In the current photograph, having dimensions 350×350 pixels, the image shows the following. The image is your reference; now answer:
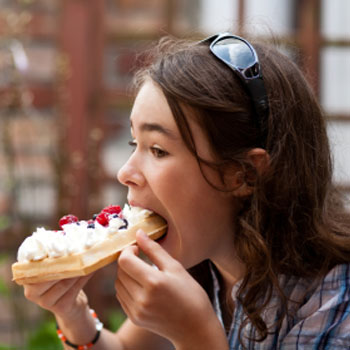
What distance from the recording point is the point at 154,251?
133 centimetres

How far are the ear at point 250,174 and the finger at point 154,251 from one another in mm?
233

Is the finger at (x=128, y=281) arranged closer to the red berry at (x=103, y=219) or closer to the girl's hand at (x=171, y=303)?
the girl's hand at (x=171, y=303)

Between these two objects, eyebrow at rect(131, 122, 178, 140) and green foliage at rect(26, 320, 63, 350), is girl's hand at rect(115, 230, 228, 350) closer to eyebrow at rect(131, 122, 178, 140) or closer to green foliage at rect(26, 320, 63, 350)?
eyebrow at rect(131, 122, 178, 140)

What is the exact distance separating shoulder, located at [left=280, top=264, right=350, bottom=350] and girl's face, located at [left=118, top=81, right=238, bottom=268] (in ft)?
0.84

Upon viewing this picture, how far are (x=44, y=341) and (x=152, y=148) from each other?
5.11 ft

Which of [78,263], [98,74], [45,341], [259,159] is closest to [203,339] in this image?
[78,263]

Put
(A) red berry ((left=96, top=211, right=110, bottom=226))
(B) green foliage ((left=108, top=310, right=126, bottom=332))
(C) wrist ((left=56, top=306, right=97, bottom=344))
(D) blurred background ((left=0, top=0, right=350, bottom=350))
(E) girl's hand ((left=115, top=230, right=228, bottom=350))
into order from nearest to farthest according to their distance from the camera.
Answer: (E) girl's hand ((left=115, top=230, right=228, bottom=350)), (A) red berry ((left=96, top=211, right=110, bottom=226)), (C) wrist ((left=56, top=306, right=97, bottom=344)), (B) green foliage ((left=108, top=310, right=126, bottom=332)), (D) blurred background ((left=0, top=0, right=350, bottom=350))

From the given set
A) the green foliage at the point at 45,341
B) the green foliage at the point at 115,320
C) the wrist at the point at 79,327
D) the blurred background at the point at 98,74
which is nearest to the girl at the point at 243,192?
the wrist at the point at 79,327

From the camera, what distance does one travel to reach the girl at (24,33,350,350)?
4.50ft

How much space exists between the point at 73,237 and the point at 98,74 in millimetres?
1979

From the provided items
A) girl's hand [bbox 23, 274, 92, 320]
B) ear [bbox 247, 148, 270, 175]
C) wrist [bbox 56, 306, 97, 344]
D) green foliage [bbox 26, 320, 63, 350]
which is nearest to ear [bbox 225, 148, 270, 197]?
ear [bbox 247, 148, 270, 175]

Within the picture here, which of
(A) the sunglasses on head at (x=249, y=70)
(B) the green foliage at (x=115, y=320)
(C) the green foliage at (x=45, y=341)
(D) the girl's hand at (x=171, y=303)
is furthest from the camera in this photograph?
(B) the green foliage at (x=115, y=320)

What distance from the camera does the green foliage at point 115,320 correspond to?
2939 mm

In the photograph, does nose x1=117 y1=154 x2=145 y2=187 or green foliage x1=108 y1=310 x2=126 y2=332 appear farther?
green foliage x1=108 y1=310 x2=126 y2=332
